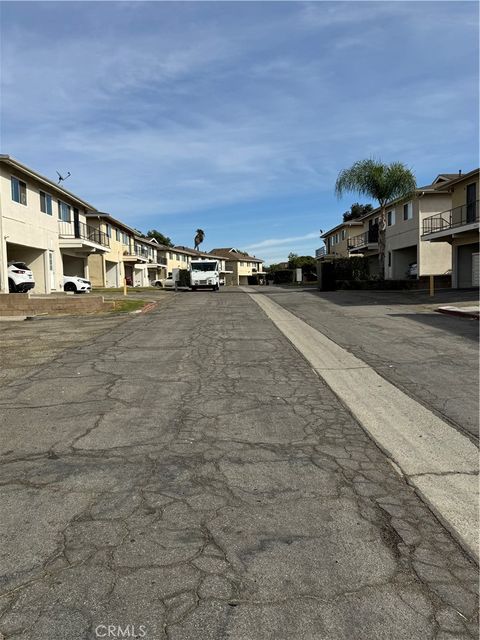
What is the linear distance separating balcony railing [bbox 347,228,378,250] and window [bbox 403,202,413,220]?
8.71m

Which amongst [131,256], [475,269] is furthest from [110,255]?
[475,269]

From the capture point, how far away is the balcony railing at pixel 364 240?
46.5 m

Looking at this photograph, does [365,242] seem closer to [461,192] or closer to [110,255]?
[461,192]

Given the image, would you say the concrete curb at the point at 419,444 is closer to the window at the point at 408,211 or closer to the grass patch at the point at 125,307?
the grass patch at the point at 125,307

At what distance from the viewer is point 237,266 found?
106 metres

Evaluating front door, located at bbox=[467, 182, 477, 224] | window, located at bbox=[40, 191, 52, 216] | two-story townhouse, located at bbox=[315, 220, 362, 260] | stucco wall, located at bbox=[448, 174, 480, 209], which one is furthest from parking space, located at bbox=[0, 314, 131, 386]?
two-story townhouse, located at bbox=[315, 220, 362, 260]

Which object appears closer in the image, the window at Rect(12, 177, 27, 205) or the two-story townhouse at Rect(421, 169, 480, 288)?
the window at Rect(12, 177, 27, 205)

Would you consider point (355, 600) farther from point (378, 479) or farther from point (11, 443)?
point (11, 443)

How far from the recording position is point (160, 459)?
4.40m

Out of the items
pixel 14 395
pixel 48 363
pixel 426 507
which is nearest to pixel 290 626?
pixel 426 507

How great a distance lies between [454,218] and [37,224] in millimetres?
24260

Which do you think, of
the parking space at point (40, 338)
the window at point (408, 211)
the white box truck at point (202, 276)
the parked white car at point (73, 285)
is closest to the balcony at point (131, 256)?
the white box truck at point (202, 276)

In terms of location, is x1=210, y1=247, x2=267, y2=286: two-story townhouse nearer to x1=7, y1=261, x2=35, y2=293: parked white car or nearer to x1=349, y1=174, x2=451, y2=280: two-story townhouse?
x1=349, y1=174, x2=451, y2=280: two-story townhouse

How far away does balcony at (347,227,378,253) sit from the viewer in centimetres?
4648
